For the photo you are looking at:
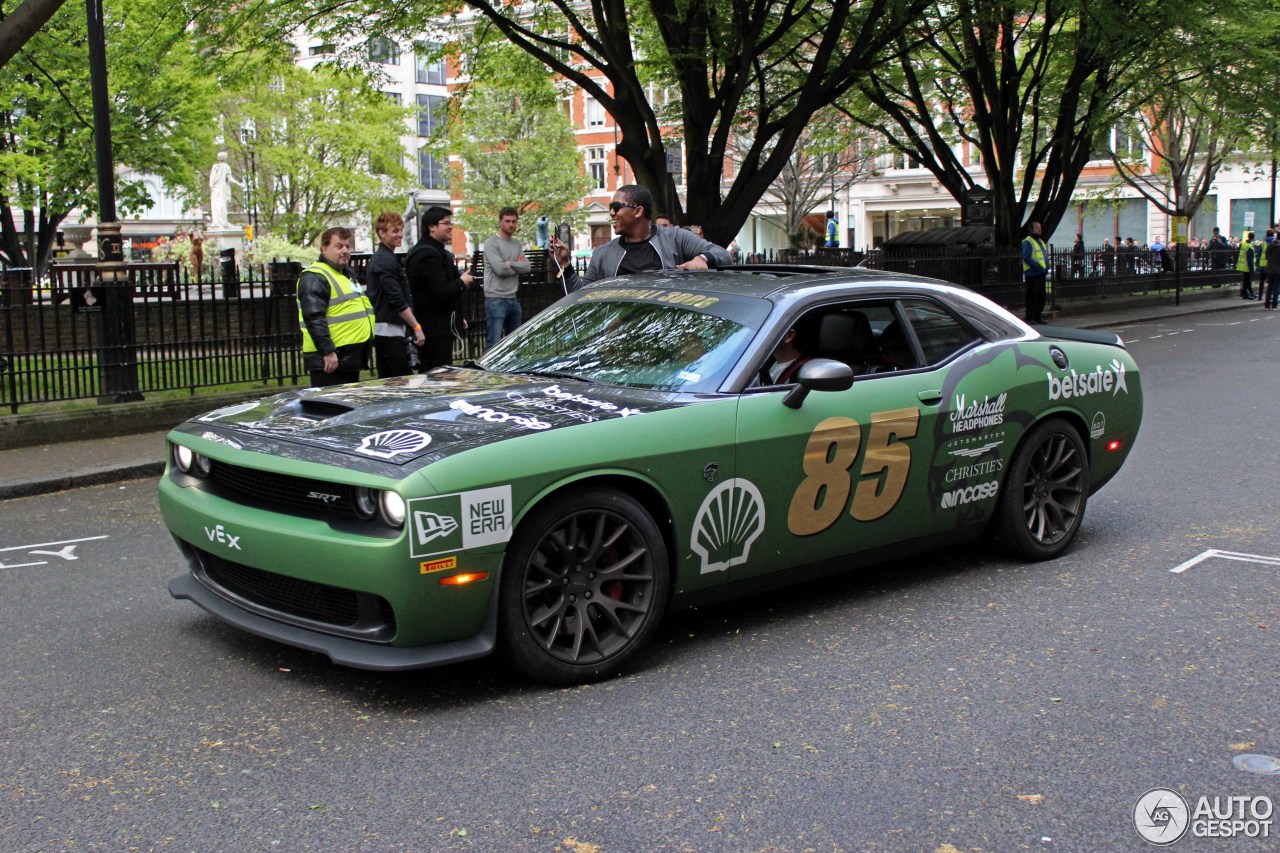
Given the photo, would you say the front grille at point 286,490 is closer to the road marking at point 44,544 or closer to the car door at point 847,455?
the car door at point 847,455

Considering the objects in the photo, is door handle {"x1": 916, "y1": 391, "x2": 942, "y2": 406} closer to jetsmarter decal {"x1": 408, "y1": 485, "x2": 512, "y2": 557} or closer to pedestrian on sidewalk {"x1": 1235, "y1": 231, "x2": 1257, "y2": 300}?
jetsmarter decal {"x1": 408, "y1": 485, "x2": 512, "y2": 557}

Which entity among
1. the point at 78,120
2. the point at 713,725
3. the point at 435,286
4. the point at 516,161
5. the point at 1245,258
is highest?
the point at 516,161

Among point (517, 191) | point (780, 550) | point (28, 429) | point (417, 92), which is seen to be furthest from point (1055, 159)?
point (417, 92)

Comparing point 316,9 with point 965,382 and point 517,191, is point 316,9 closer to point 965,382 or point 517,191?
point 965,382

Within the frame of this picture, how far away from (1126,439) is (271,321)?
29.8 feet

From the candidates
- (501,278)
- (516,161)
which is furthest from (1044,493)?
(516,161)

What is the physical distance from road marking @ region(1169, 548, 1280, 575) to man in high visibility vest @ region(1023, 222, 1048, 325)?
718 inches

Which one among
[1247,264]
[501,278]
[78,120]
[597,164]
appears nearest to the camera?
[501,278]

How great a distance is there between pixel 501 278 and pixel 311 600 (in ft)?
29.5

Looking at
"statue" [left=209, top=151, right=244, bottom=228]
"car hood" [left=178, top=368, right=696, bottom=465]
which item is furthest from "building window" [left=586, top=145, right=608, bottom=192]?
"car hood" [left=178, top=368, right=696, bottom=465]

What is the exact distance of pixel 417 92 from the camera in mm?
75000

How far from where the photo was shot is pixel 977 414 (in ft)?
19.8

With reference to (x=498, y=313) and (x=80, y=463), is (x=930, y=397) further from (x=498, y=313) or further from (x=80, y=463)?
(x=498, y=313)

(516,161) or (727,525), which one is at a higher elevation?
(516,161)
